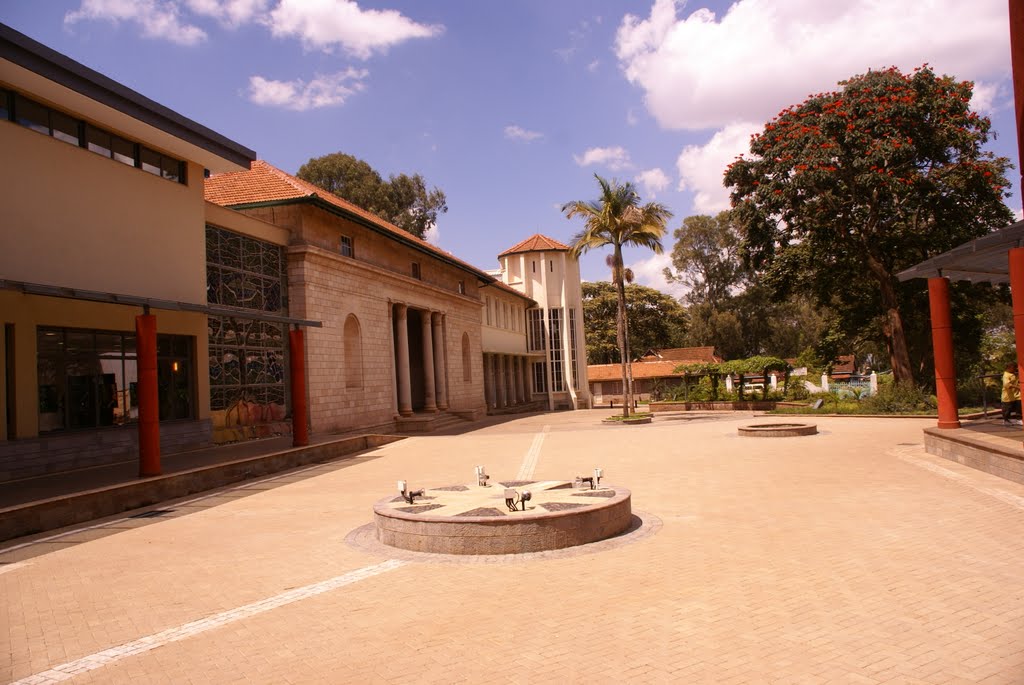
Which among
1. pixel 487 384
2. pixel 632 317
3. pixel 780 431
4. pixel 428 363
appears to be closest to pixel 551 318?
pixel 487 384

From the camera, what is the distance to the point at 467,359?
38.6 meters

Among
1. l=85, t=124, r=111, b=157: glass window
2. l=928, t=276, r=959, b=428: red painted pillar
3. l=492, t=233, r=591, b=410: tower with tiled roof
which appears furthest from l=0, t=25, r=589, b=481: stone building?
l=492, t=233, r=591, b=410: tower with tiled roof

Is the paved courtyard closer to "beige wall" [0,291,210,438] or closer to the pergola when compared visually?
the pergola

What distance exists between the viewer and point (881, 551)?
→ 7.19 m

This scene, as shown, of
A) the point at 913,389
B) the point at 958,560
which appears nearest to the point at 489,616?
the point at 958,560

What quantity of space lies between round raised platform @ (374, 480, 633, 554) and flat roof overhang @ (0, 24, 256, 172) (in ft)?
32.0

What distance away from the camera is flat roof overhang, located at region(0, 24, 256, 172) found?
40.0 ft

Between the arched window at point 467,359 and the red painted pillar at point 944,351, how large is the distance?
2520 centimetres

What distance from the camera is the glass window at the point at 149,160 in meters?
16.6

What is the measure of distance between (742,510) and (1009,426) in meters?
9.14

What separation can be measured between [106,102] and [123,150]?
80.8 inches

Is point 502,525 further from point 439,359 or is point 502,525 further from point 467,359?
point 467,359

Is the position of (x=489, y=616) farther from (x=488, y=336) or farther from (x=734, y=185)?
(x=488, y=336)

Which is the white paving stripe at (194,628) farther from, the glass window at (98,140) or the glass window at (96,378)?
the glass window at (98,140)
